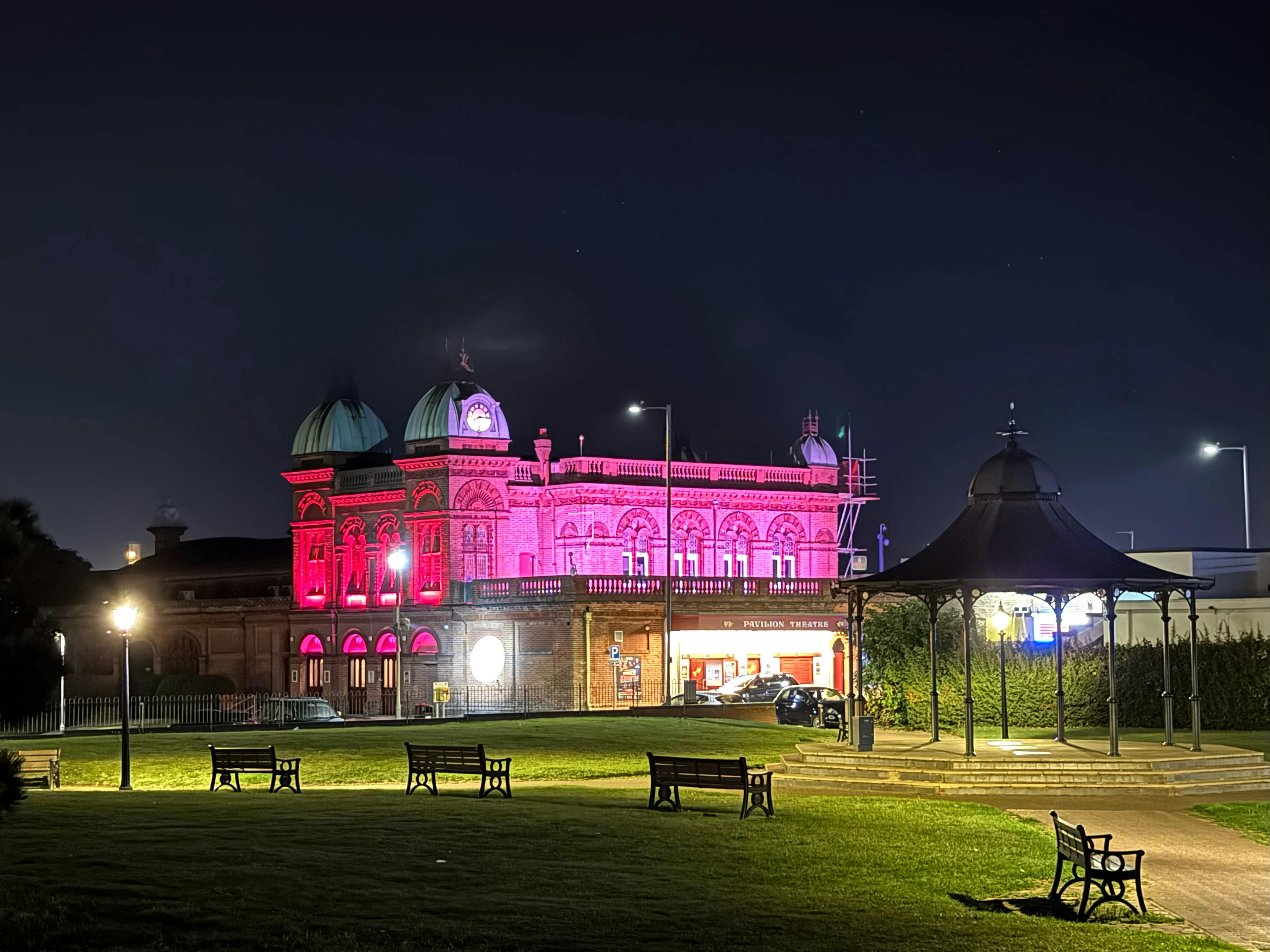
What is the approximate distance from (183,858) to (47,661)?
591cm

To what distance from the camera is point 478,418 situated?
69.7m

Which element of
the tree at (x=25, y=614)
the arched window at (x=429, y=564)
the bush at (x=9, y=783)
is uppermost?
the arched window at (x=429, y=564)

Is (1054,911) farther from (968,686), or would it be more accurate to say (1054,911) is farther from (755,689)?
(755,689)

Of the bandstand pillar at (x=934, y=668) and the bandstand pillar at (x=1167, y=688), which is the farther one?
the bandstand pillar at (x=934, y=668)

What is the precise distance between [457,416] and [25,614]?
55153 mm

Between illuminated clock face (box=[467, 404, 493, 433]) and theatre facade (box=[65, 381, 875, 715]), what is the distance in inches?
3.4

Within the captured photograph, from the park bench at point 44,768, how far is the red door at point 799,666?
40363mm

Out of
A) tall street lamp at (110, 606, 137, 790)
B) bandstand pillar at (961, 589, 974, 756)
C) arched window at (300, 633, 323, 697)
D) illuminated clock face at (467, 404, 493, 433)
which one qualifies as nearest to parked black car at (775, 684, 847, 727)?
bandstand pillar at (961, 589, 974, 756)

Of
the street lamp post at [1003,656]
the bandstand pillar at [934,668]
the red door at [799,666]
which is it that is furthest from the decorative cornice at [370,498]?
the bandstand pillar at [934,668]

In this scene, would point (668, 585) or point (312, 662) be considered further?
point (312, 662)

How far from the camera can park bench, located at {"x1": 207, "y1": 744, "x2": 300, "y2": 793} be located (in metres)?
29.9

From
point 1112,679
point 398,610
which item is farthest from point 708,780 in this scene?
point 398,610

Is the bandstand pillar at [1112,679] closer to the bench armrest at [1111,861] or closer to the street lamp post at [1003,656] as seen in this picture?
the street lamp post at [1003,656]

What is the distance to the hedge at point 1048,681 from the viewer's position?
4372 cm
